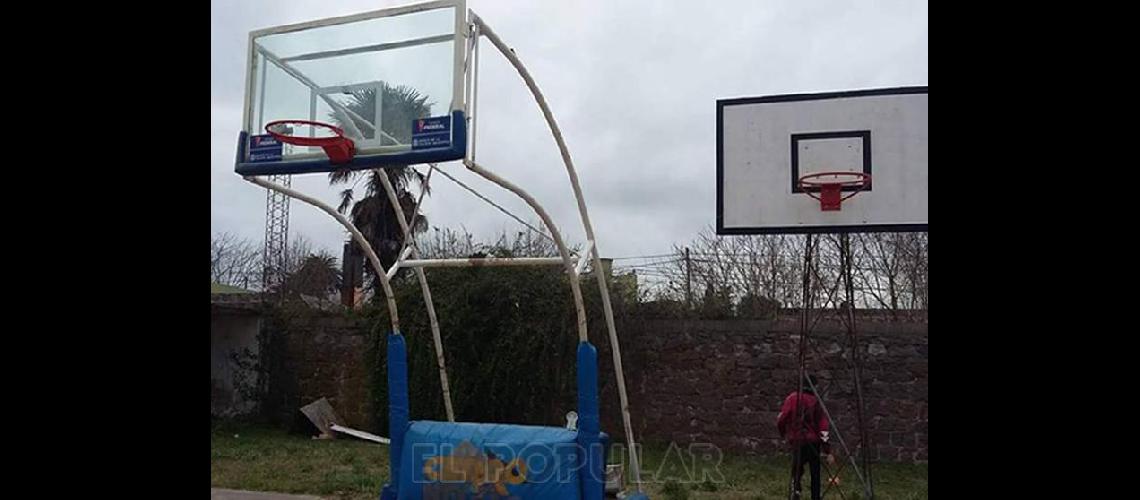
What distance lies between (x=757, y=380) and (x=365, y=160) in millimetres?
6769

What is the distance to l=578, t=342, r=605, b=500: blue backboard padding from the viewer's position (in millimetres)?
6410

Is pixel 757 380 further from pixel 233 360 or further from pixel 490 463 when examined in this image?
pixel 233 360

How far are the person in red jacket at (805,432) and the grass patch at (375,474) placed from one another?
79 cm

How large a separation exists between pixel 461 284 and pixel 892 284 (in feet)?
18.1

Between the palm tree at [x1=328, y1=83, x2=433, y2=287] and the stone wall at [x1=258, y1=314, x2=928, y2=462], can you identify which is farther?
the stone wall at [x1=258, y1=314, x2=928, y2=462]

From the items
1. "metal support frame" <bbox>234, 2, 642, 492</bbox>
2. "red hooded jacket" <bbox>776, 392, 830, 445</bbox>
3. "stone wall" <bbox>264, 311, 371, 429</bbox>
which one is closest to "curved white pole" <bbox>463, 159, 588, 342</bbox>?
"metal support frame" <bbox>234, 2, 642, 492</bbox>

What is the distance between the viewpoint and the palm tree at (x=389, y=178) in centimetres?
558

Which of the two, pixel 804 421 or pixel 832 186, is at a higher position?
pixel 832 186

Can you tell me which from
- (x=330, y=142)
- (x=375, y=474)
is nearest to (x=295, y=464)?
(x=375, y=474)

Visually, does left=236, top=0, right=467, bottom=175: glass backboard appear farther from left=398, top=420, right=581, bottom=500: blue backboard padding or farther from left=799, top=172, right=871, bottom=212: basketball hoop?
left=799, top=172, right=871, bottom=212: basketball hoop

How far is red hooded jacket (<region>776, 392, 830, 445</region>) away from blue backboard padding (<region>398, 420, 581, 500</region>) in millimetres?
2298

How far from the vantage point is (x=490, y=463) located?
6602mm

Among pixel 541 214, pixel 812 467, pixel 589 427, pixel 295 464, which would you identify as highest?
pixel 541 214
